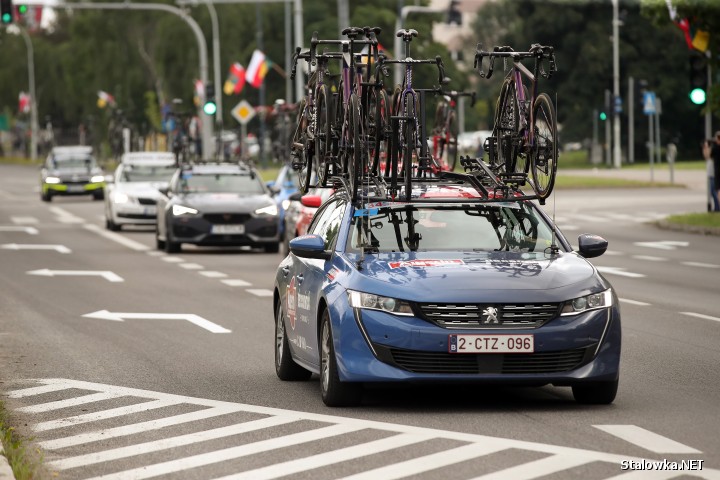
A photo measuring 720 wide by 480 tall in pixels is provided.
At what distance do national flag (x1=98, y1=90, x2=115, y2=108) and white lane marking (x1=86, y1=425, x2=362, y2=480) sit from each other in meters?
90.9

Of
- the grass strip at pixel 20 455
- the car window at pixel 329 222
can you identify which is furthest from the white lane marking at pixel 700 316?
the grass strip at pixel 20 455

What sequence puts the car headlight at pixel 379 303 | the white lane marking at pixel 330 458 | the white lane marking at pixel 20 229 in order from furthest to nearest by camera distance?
the white lane marking at pixel 20 229 < the car headlight at pixel 379 303 < the white lane marking at pixel 330 458

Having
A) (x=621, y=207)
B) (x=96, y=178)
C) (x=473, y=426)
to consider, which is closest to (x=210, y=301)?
(x=473, y=426)

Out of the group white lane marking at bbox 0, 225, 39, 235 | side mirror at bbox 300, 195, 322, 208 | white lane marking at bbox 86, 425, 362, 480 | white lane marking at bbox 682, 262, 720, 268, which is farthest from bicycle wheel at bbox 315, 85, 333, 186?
white lane marking at bbox 0, 225, 39, 235

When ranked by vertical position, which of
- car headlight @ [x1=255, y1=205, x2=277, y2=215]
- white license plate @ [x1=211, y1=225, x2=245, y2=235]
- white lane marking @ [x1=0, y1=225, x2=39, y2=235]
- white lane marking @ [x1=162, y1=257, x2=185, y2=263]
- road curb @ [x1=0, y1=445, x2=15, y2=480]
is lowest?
white lane marking @ [x1=0, y1=225, x2=39, y2=235]

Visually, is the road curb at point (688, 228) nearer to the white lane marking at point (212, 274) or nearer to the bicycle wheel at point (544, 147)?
the white lane marking at point (212, 274)

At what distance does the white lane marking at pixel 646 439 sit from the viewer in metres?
9.09

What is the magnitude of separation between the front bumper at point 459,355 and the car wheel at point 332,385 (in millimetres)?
143

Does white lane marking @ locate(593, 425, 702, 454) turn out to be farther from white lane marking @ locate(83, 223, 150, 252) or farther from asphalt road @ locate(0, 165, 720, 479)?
white lane marking @ locate(83, 223, 150, 252)

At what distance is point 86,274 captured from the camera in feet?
83.4

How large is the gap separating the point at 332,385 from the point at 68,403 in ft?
5.71

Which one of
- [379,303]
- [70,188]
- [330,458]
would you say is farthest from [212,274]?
[70,188]

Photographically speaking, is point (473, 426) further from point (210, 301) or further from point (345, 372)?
point (210, 301)

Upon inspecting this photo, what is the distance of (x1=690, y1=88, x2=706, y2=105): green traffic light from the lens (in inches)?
1375
